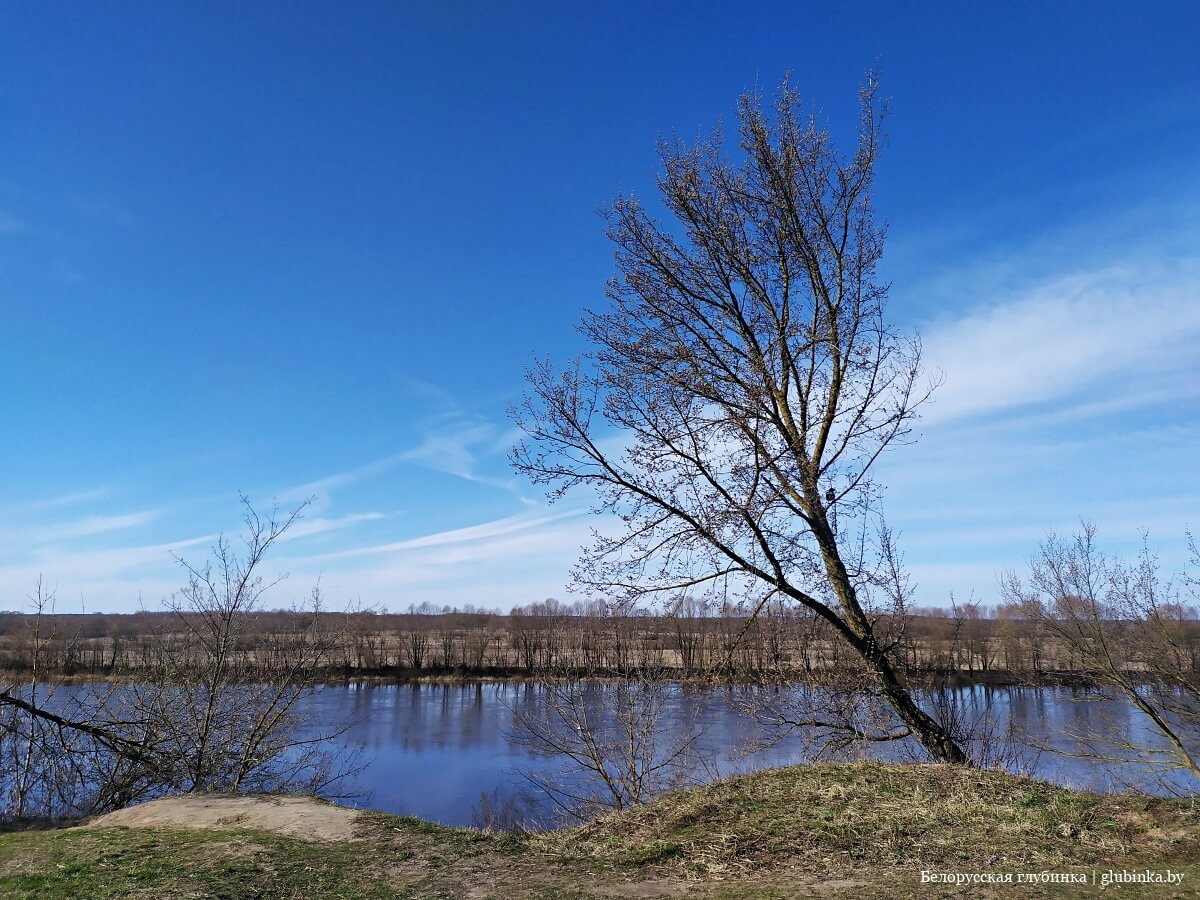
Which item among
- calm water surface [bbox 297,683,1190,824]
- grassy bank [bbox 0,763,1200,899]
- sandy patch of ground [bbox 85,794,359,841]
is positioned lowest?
calm water surface [bbox 297,683,1190,824]

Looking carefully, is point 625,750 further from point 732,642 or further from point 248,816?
point 248,816

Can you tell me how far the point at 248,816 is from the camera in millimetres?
7301

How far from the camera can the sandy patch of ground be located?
6.72 metres

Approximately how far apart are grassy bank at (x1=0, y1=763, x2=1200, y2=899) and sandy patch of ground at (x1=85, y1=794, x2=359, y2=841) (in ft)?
0.82

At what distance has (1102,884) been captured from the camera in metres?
4.33

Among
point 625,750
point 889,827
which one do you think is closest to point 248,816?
point 889,827

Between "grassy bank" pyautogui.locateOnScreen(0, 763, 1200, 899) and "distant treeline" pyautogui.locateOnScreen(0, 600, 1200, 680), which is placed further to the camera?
"distant treeline" pyautogui.locateOnScreen(0, 600, 1200, 680)

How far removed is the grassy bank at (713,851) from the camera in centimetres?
478

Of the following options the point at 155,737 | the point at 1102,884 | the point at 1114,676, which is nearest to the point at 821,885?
the point at 1102,884

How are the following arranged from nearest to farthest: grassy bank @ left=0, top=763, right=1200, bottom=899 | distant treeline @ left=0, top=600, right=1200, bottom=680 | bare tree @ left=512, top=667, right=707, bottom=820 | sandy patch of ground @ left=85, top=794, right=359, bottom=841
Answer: grassy bank @ left=0, top=763, right=1200, bottom=899, sandy patch of ground @ left=85, top=794, right=359, bottom=841, distant treeline @ left=0, top=600, right=1200, bottom=680, bare tree @ left=512, top=667, right=707, bottom=820

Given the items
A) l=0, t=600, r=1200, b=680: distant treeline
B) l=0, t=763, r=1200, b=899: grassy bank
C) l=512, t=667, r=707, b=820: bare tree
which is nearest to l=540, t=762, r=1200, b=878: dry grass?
l=0, t=763, r=1200, b=899: grassy bank

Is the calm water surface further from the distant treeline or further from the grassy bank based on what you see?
the grassy bank

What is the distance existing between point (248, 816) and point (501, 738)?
26713 mm

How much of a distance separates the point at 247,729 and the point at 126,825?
231 inches
